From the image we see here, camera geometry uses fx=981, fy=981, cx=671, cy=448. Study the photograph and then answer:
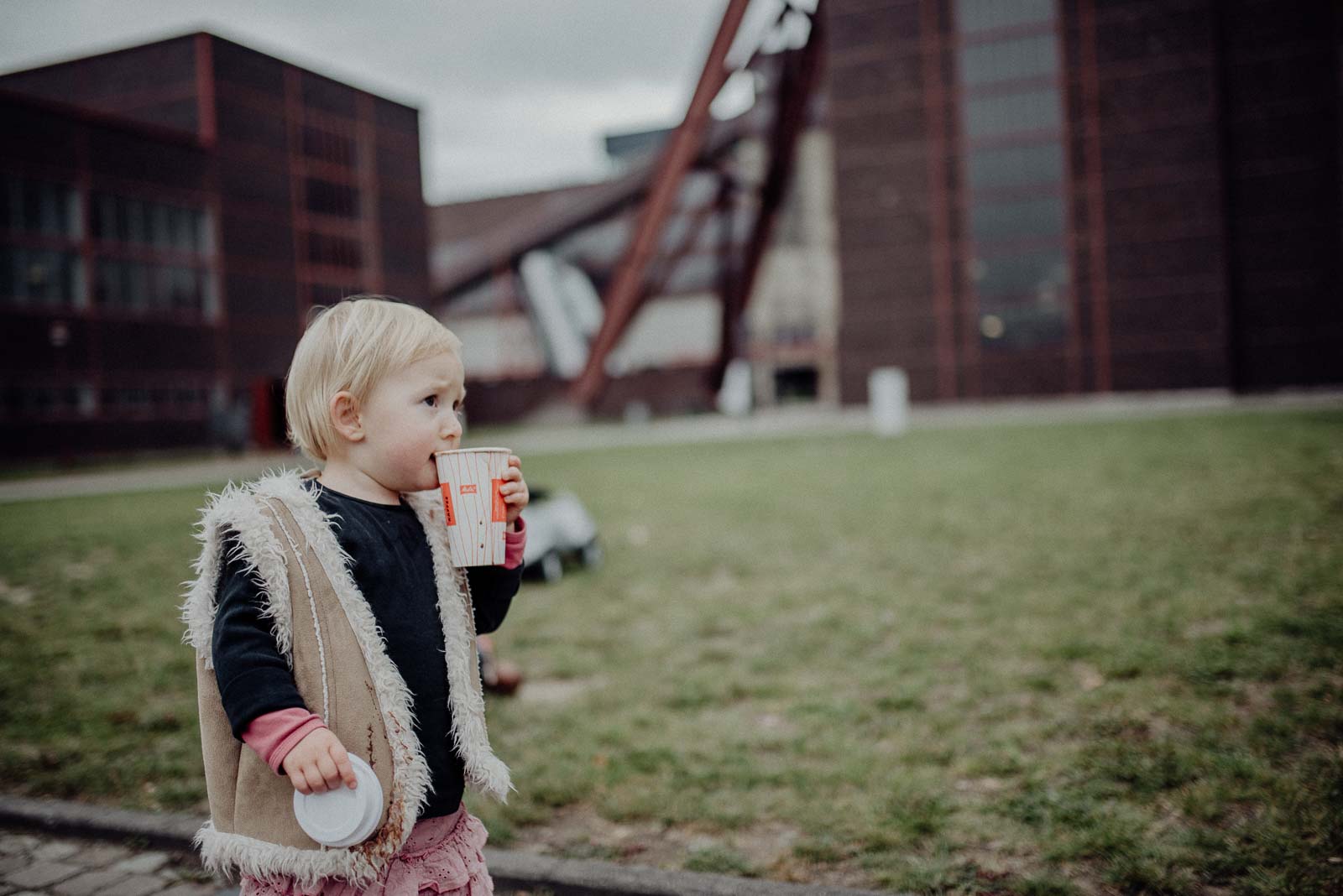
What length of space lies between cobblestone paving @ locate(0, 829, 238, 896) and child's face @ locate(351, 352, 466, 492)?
157 cm

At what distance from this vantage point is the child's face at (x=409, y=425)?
1.86 meters

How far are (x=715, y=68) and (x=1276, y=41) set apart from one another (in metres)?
20.2

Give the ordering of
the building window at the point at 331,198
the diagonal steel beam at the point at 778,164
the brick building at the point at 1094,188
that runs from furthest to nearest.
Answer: the building window at the point at 331,198 < the brick building at the point at 1094,188 < the diagonal steel beam at the point at 778,164

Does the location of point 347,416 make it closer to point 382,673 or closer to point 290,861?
point 382,673

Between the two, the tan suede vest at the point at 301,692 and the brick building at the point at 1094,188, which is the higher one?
the brick building at the point at 1094,188

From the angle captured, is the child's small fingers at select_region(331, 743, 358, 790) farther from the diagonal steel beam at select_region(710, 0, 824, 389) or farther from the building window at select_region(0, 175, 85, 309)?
the building window at select_region(0, 175, 85, 309)

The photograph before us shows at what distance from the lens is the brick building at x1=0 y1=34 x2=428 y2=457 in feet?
96.4

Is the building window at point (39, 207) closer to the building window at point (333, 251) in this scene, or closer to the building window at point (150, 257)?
the building window at point (150, 257)

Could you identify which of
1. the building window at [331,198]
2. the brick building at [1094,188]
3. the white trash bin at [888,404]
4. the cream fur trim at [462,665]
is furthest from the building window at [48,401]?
the cream fur trim at [462,665]

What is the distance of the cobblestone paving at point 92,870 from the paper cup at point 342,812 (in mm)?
1401

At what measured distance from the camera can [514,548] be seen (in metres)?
1.99

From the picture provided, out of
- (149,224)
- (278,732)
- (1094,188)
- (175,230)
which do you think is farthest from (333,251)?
(278,732)

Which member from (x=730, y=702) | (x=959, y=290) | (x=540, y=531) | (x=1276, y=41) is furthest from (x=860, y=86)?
(x=730, y=702)

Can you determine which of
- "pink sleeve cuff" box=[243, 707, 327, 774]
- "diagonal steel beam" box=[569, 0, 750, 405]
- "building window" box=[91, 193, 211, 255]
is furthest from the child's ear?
"building window" box=[91, 193, 211, 255]
